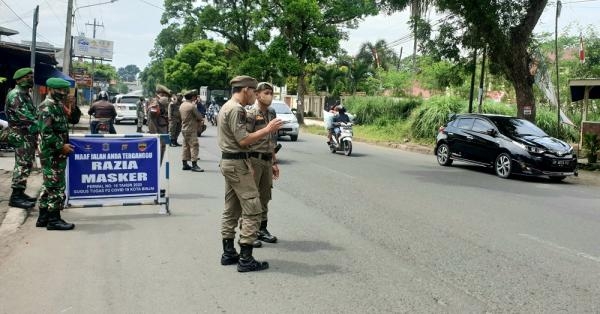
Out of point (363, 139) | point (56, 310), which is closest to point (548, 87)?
point (363, 139)

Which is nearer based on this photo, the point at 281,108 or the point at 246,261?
the point at 246,261

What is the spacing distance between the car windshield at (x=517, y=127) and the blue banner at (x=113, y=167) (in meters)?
9.14

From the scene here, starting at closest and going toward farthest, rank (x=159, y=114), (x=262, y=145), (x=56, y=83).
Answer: (x=262, y=145) → (x=56, y=83) → (x=159, y=114)

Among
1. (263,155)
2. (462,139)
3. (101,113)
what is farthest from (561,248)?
(101,113)

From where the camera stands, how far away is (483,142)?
45.0 feet

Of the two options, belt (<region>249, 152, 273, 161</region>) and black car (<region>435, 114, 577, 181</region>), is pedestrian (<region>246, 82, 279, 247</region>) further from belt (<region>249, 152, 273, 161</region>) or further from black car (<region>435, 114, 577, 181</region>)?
black car (<region>435, 114, 577, 181</region>)

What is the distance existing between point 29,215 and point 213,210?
2.44 metres

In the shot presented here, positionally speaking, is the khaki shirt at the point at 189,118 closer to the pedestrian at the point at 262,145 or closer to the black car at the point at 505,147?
the pedestrian at the point at 262,145

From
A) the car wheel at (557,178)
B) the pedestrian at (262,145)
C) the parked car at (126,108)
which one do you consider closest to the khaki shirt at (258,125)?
the pedestrian at (262,145)

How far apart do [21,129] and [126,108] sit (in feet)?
80.0

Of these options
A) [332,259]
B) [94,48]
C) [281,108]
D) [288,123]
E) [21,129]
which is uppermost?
[94,48]

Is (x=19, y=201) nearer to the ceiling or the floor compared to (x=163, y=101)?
nearer to the floor

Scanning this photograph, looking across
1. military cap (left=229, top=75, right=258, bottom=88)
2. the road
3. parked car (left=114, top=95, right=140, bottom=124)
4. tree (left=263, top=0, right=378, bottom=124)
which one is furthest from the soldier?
tree (left=263, top=0, right=378, bottom=124)

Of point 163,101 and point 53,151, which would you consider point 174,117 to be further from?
point 53,151
